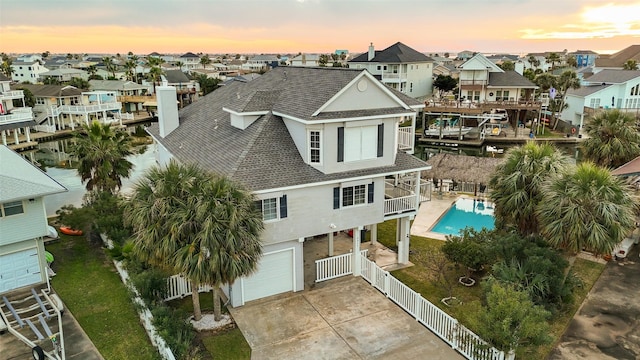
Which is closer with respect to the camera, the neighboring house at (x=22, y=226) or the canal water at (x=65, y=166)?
the neighboring house at (x=22, y=226)

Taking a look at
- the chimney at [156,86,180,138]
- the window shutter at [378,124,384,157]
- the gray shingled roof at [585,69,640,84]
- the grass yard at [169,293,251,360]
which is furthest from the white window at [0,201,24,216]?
the gray shingled roof at [585,69,640,84]

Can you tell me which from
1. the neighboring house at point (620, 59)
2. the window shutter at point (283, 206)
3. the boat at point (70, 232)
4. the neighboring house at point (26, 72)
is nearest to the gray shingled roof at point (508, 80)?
the neighboring house at point (620, 59)

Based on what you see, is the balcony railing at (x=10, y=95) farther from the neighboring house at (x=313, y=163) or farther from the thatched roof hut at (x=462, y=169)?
the thatched roof hut at (x=462, y=169)

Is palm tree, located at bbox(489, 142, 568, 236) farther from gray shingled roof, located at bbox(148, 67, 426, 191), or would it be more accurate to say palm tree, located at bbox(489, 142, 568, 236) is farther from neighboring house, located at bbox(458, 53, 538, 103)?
neighboring house, located at bbox(458, 53, 538, 103)

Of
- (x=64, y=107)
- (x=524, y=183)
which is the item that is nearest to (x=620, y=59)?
(x=524, y=183)

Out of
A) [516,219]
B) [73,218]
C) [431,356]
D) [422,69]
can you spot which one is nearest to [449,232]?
[516,219]

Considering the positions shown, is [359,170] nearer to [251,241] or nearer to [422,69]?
[251,241]

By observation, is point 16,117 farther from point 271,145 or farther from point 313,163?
point 313,163
